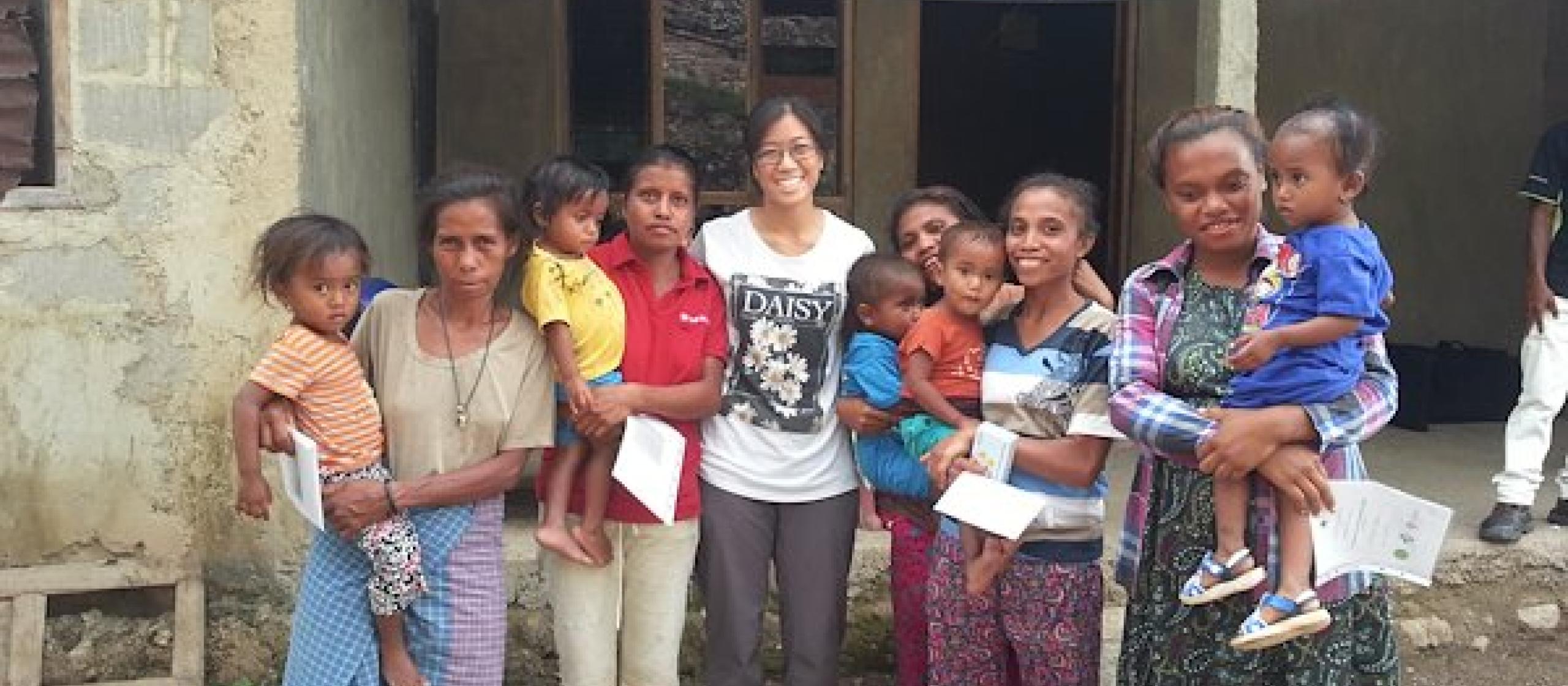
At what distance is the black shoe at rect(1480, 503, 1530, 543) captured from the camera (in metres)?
4.34

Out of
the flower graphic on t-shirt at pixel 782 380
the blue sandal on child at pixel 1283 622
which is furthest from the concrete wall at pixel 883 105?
the blue sandal on child at pixel 1283 622

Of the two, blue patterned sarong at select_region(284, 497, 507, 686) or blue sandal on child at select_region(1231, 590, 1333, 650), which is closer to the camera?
blue sandal on child at select_region(1231, 590, 1333, 650)

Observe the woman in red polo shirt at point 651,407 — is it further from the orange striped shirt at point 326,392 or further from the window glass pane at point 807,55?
the window glass pane at point 807,55

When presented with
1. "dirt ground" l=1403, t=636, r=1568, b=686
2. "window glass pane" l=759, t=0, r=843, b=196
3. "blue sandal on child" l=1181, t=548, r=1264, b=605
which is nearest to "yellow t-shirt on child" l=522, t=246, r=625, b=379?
"blue sandal on child" l=1181, t=548, r=1264, b=605

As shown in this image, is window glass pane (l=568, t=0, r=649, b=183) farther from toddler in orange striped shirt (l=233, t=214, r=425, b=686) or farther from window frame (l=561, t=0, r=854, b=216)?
toddler in orange striped shirt (l=233, t=214, r=425, b=686)

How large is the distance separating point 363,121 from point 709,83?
189 cm

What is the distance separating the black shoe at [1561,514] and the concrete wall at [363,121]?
162 inches

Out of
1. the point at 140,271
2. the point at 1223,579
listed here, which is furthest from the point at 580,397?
the point at 140,271

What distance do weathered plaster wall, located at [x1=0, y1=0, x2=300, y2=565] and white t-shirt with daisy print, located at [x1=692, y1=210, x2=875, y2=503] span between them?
1.64m

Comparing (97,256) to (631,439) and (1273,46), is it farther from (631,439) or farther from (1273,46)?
(1273,46)

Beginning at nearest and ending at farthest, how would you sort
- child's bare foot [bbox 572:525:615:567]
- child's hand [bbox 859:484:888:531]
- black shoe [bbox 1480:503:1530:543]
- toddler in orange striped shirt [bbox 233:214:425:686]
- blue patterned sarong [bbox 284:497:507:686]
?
toddler in orange striped shirt [bbox 233:214:425:686] < blue patterned sarong [bbox 284:497:507:686] < child's bare foot [bbox 572:525:615:567] < child's hand [bbox 859:484:888:531] < black shoe [bbox 1480:503:1530:543]

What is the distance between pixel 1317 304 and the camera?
7.15ft

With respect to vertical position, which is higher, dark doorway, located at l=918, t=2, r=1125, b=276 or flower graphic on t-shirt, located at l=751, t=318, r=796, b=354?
dark doorway, located at l=918, t=2, r=1125, b=276

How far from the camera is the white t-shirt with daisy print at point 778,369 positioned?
2.90 metres
